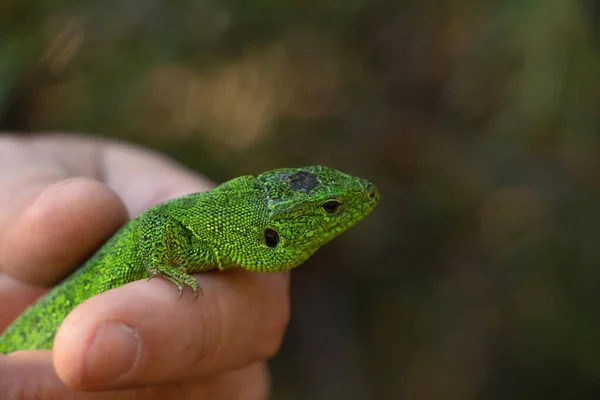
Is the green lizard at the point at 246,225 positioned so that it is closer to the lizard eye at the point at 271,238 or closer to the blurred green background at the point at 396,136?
the lizard eye at the point at 271,238

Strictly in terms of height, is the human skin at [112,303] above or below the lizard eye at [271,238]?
below

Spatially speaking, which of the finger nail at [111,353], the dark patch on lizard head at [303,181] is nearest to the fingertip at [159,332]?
the finger nail at [111,353]

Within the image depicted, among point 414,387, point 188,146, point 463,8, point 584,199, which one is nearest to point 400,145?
point 463,8

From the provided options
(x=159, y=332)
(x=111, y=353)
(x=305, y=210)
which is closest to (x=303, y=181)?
(x=305, y=210)

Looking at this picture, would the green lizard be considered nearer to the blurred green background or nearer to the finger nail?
the finger nail

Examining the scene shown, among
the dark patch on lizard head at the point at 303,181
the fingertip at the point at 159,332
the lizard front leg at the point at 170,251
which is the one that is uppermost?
the dark patch on lizard head at the point at 303,181

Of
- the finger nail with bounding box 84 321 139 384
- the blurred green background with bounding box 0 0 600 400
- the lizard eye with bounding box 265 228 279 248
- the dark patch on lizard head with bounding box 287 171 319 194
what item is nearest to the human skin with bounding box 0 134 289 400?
the finger nail with bounding box 84 321 139 384

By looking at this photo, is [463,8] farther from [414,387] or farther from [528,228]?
[414,387]
